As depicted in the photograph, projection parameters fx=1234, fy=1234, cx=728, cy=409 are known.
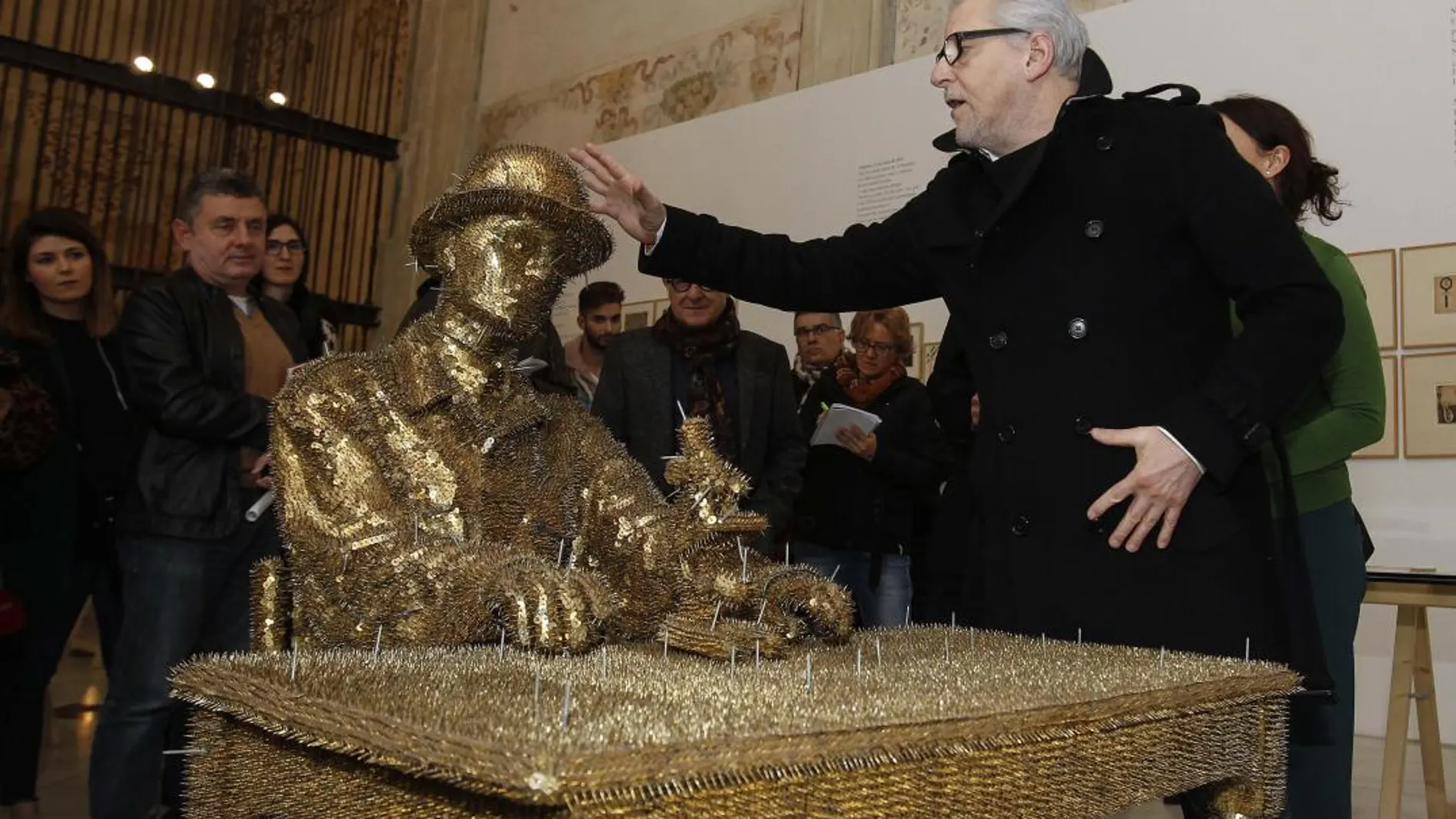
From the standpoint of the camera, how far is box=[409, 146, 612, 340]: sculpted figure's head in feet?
5.96

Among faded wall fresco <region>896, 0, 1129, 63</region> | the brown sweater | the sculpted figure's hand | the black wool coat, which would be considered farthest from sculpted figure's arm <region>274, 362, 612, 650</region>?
faded wall fresco <region>896, 0, 1129, 63</region>

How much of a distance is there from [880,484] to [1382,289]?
2.29 meters

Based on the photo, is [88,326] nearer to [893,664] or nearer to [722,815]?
[893,664]

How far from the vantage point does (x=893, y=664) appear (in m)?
1.48

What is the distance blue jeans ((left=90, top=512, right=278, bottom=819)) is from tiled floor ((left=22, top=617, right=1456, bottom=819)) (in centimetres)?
91

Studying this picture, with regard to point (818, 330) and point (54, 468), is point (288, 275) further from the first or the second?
point (818, 330)

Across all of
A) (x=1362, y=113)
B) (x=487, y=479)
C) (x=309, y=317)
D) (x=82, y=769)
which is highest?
(x=1362, y=113)

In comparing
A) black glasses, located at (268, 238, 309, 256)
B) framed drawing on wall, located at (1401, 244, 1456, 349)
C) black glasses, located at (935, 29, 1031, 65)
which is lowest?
black glasses, located at (268, 238, 309, 256)

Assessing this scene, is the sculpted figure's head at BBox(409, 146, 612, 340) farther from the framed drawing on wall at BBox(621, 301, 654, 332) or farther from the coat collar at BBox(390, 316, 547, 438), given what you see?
the framed drawing on wall at BBox(621, 301, 654, 332)

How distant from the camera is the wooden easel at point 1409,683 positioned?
3.36 m

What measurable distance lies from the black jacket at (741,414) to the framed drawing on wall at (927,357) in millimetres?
2408

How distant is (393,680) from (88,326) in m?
3.35

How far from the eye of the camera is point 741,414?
395 centimetres

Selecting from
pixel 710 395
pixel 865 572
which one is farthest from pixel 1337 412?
pixel 865 572
